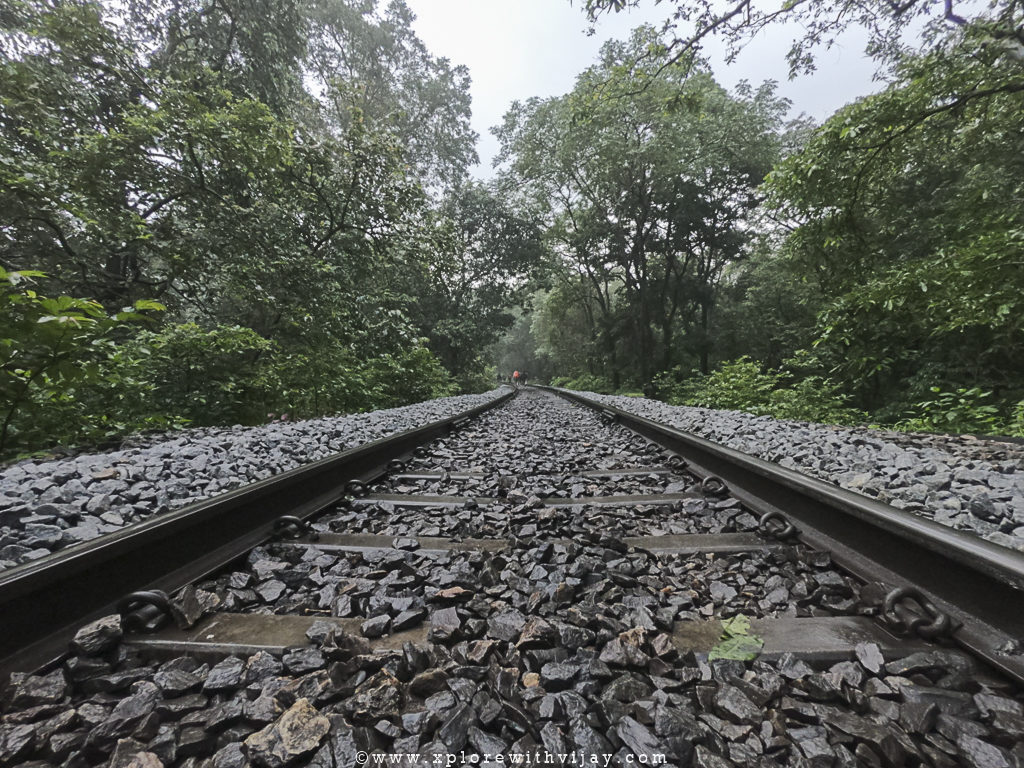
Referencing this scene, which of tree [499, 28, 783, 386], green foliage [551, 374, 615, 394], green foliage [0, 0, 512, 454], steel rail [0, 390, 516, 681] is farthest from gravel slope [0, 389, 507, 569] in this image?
green foliage [551, 374, 615, 394]

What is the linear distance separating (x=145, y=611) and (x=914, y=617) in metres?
1.92

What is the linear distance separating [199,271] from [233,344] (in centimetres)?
266

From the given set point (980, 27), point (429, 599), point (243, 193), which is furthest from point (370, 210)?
point (980, 27)

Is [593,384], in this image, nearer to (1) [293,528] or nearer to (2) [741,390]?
(2) [741,390]

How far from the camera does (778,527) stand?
5.19 feet

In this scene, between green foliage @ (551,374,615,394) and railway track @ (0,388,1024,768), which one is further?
green foliage @ (551,374,615,394)

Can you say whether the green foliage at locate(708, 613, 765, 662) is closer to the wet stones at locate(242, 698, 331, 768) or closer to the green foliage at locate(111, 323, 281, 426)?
the wet stones at locate(242, 698, 331, 768)

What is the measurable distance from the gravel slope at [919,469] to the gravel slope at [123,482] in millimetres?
2907

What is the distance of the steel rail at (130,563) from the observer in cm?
88

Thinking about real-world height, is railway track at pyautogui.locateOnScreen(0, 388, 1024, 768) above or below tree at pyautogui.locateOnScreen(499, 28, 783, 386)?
below

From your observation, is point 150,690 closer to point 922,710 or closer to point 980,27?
point 922,710

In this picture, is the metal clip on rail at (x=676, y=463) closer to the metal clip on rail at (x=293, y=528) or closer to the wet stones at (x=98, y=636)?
the metal clip on rail at (x=293, y=528)

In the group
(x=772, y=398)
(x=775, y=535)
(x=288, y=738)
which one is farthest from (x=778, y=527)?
(x=772, y=398)

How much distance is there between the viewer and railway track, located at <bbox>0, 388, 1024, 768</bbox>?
2.26 ft
